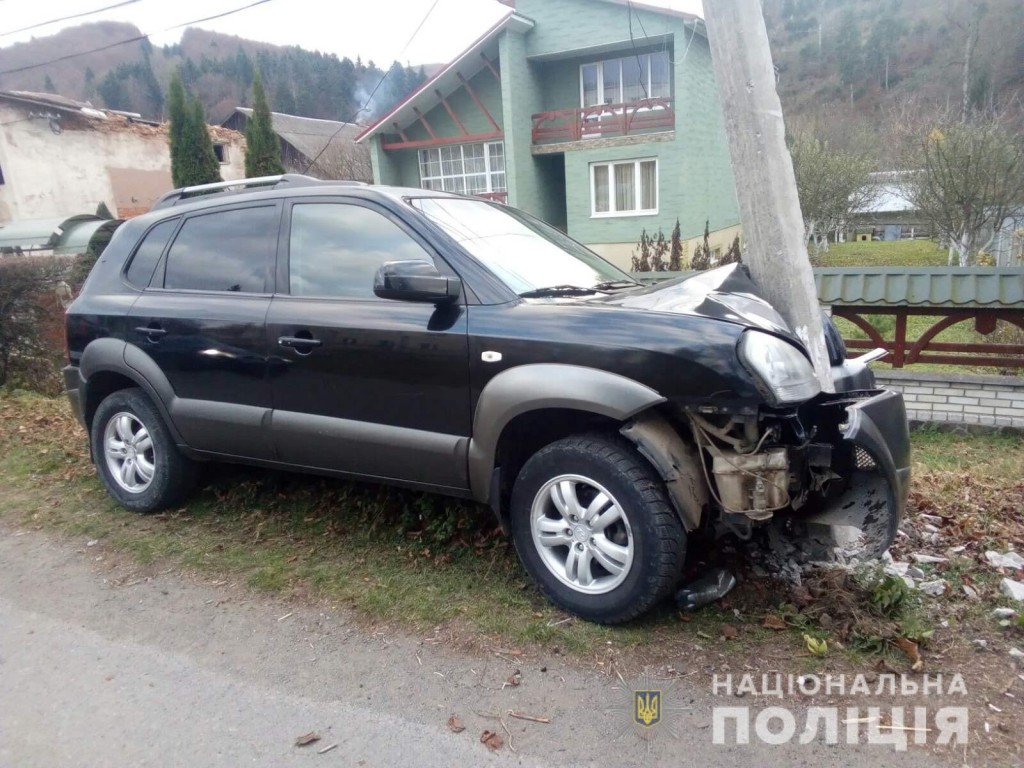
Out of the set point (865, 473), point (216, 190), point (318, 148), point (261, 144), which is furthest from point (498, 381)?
point (318, 148)

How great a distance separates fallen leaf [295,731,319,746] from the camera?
2641 millimetres

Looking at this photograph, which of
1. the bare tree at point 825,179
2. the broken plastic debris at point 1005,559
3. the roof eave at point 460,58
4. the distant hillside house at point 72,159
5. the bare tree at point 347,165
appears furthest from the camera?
the bare tree at point 347,165

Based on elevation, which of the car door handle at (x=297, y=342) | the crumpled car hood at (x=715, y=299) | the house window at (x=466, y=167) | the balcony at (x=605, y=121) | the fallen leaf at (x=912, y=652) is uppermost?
the balcony at (x=605, y=121)

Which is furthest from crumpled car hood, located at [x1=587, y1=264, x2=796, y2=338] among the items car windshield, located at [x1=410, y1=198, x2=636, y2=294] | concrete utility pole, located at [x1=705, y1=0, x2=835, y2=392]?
car windshield, located at [x1=410, y1=198, x2=636, y2=294]

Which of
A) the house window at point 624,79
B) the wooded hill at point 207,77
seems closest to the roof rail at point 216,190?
the house window at point 624,79

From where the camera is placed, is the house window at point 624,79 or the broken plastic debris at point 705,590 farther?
the house window at point 624,79

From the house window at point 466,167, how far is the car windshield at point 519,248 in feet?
61.8

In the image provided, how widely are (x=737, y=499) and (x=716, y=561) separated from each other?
77 cm

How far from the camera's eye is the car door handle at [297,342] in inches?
147

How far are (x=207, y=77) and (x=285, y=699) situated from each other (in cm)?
6080

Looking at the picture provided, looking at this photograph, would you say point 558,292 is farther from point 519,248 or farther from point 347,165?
point 347,165

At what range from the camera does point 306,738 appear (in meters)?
2.66

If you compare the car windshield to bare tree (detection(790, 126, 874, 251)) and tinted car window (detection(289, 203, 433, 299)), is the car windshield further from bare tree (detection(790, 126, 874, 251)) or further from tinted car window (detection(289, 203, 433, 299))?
bare tree (detection(790, 126, 874, 251))

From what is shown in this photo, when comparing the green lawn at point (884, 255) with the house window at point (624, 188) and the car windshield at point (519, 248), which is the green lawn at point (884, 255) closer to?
the house window at point (624, 188)
